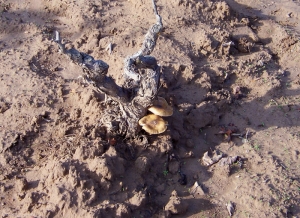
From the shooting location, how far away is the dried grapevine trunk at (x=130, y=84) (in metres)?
3.48

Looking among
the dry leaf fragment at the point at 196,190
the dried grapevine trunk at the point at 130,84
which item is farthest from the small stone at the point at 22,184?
the dry leaf fragment at the point at 196,190

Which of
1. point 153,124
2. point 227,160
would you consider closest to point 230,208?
point 227,160

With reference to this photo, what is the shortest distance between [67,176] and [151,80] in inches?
56.7

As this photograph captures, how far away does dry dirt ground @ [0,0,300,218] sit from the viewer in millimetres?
4016

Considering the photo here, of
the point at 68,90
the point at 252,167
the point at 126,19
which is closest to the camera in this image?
the point at 252,167

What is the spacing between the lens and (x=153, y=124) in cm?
420

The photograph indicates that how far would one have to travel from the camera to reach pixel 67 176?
3.87 meters

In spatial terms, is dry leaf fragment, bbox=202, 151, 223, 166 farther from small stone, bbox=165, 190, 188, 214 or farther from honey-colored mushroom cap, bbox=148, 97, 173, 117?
honey-colored mushroom cap, bbox=148, 97, 173, 117

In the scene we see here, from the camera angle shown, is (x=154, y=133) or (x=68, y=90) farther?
(x=68, y=90)

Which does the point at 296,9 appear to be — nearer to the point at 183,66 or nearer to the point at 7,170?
the point at 183,66

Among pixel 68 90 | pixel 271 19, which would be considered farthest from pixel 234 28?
pixel 68 90

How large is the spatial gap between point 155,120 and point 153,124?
0.06m

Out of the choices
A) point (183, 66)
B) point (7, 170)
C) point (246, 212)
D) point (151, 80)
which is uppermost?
point (151, 80)

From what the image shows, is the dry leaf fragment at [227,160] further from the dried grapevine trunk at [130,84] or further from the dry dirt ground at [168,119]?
the dried grapevine trunk at [130,84]
